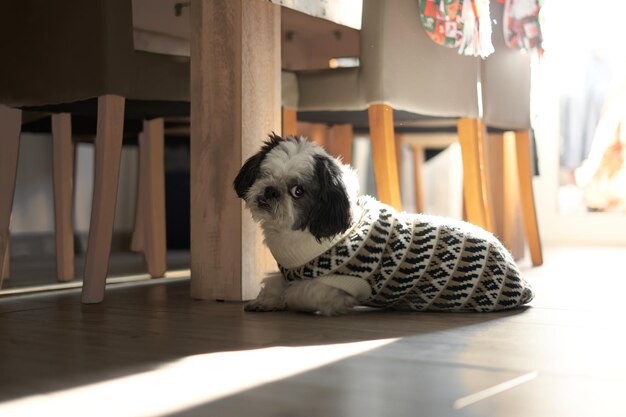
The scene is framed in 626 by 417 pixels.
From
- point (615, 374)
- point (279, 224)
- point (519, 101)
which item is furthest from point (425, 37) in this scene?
point (615, 374)

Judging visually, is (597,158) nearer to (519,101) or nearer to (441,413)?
(519,101)

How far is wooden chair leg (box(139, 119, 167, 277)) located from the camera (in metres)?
2.83

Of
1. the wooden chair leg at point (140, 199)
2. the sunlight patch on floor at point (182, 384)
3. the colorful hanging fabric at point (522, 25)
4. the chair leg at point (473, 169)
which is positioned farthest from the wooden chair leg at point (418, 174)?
the sunlight patch on floor at point (182, 384)

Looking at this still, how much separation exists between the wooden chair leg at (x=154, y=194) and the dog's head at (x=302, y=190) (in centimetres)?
102

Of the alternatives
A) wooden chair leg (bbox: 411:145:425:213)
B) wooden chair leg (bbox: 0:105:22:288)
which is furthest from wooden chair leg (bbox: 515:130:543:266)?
wooden chair leg (bbox: 0:105:22:288)

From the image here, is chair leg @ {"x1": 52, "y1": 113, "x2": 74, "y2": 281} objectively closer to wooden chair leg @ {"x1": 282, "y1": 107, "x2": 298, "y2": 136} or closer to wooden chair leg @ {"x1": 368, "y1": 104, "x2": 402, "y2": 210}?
wooden chair leg @ {"x1": 282, "y1": 107, "x2": 298, "y2": 136}

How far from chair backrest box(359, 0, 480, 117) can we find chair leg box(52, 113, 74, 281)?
3.31 ft

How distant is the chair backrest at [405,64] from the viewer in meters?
2.45

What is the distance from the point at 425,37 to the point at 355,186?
0.90m

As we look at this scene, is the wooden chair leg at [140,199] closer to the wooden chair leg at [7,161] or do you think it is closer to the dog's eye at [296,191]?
the wooden chair leg at [7,161]

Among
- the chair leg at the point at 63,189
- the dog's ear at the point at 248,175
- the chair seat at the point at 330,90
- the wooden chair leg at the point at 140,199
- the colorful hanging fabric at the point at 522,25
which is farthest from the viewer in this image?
the colorful hanging fabric at the point at 522,25

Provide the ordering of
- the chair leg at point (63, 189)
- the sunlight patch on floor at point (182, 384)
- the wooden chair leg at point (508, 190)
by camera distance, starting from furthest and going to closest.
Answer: the wooden chair leg at point (508, 190)
the chair leg at point (63, 189)
the sunlight patch on floor at point (182, 384)

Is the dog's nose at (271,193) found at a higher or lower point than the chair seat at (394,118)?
lower

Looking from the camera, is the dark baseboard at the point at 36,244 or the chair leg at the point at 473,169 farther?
the dark baseboard at the point at 36,244
